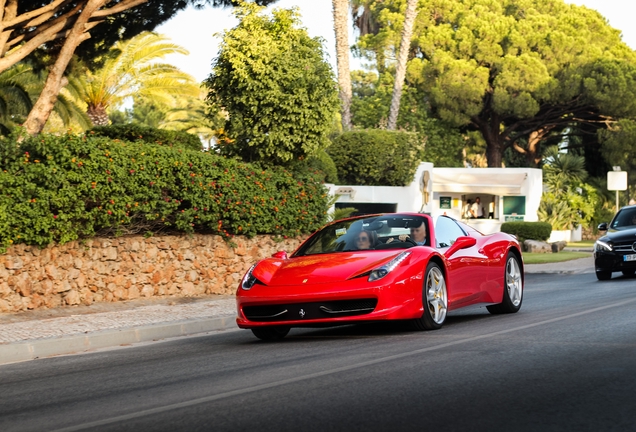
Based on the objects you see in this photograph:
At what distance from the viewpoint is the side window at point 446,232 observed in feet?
37.9

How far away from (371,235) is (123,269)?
6.90m

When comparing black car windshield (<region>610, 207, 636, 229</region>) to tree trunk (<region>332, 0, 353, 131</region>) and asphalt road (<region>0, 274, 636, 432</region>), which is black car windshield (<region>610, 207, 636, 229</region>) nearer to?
asphalt road (<region>0, 274, 636, 432</region>)

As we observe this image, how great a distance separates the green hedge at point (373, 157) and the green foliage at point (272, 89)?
15.2 metres

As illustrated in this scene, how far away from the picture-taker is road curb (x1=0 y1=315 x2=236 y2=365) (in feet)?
35.6

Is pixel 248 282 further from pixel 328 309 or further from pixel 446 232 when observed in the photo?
pixel 446 232

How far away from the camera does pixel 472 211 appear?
48.8 meters

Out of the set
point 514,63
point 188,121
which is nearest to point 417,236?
point 514,63

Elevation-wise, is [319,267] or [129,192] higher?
[129,192]

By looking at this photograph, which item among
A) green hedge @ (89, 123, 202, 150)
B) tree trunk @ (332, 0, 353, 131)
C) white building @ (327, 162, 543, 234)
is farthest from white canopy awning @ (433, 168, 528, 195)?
green hedge @ (89, 123, 202, 150)

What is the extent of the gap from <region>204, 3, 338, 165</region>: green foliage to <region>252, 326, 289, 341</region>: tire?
984 cm

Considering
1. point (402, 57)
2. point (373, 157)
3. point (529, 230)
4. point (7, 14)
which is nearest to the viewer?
point (7, 14)

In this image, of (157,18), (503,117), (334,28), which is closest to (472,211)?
(503,117)

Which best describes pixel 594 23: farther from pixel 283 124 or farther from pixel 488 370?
pixel 488 370

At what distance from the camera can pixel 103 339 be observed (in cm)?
1188
